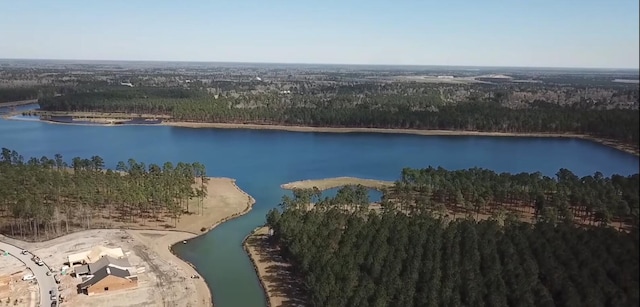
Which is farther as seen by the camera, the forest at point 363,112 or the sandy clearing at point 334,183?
the forest at point 363,112

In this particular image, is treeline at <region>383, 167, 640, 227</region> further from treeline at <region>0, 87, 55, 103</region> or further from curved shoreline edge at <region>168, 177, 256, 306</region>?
treeline at <region>0, 87, 55, 103</region>

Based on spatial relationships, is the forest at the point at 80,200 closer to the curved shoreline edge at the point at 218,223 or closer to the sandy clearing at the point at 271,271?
the curved shoreline edge at the point at 218,223

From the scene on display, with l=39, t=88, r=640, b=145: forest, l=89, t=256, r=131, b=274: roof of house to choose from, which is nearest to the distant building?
l=89, t=256, r=131, b=274: roof of house

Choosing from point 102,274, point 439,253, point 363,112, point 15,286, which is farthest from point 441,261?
point 363,112

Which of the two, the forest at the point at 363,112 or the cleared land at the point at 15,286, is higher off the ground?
the forest at the point at 363,112

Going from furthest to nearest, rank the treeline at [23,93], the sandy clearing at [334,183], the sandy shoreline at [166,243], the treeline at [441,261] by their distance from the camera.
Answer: the treeline at [23,93]
the sandy clearing at [334,183]
the sandy shoreline at [166,243]
the treeline at [441,261]

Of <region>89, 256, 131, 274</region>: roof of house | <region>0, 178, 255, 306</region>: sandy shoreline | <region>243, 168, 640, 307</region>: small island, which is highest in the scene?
<region>243, 168, 640, 307</region>: small island

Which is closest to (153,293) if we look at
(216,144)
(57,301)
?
(57,301)

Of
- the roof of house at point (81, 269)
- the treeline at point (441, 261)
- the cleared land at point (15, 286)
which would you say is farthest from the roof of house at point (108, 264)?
the treeline at point (441, 261)
